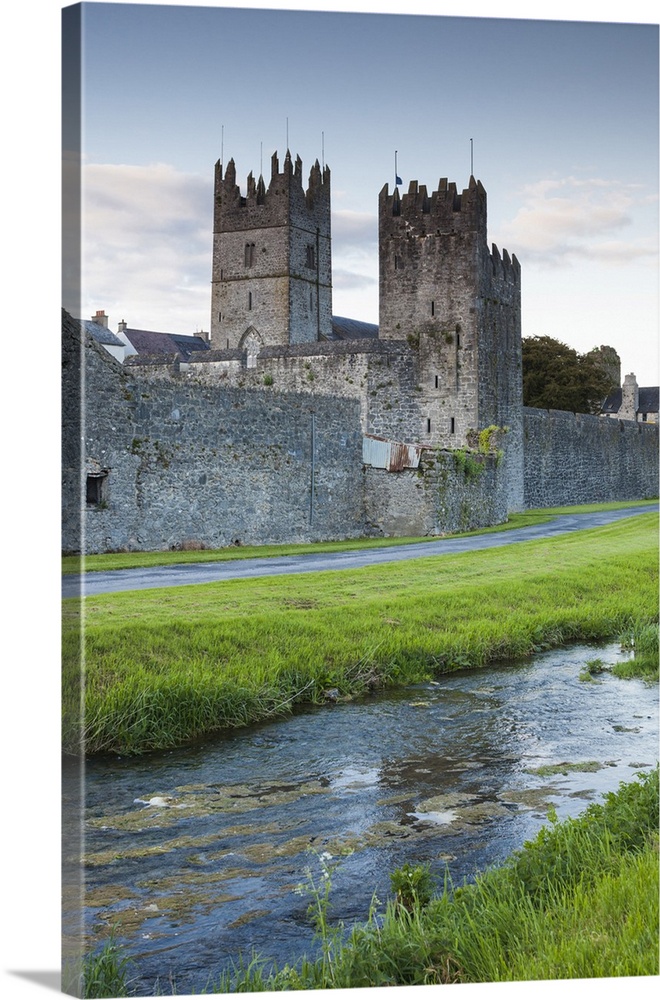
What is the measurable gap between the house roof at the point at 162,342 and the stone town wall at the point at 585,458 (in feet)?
66.3

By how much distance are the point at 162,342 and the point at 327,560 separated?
124 ft

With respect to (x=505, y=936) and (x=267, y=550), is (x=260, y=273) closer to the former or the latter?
(x=267, y=550)

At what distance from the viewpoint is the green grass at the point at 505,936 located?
12.5 feet

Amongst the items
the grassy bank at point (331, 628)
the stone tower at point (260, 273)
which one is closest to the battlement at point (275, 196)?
the stone tower at point (260, 273)

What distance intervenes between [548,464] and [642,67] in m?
Result: 14.2

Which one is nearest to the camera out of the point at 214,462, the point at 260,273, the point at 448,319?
the point at 214,462

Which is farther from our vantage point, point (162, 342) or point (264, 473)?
point (162, 342)

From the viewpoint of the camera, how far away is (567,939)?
3820mm

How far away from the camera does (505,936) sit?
3941 millimetres

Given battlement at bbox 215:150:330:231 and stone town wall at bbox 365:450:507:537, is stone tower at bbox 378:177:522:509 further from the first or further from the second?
battlement at bbox 215:150:330:231

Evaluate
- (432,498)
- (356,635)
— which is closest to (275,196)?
(432,498)

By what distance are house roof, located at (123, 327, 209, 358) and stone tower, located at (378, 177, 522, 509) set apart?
783 inches

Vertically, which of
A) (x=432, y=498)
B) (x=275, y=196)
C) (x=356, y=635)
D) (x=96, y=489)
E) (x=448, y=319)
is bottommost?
(x=356, y=635)

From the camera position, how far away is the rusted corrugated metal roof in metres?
13.7
